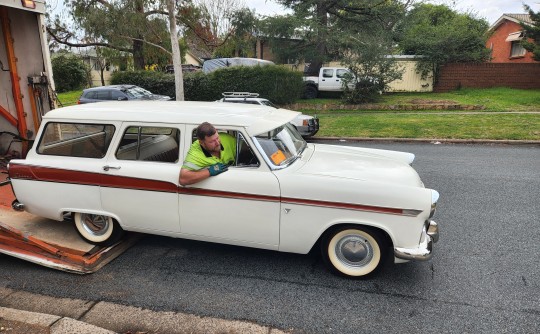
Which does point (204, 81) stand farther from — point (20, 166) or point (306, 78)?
point (20, 166)

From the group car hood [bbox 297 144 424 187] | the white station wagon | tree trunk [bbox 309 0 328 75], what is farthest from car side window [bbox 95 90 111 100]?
car hood [bbox 297 144 424 187]

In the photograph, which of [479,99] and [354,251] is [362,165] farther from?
[479,99]

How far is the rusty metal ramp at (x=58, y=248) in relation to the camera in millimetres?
3887

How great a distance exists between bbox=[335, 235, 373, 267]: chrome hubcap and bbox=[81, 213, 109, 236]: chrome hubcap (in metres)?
2.61

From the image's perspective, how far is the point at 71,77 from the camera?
100 ft

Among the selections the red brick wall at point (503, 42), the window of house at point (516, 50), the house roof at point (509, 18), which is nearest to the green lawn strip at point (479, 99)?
the window of house at point (516, 50)

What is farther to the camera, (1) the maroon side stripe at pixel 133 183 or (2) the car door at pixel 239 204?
(2) the car door at pixel 239 204

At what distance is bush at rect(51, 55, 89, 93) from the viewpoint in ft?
98.5

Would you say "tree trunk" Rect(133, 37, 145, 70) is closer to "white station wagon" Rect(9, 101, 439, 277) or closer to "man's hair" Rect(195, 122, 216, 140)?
"white station wagon" Rect(9, 101, 439, 277)

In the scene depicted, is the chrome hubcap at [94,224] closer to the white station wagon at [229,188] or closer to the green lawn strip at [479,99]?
the white station wagon at [229,188]

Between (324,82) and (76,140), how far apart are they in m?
17.0

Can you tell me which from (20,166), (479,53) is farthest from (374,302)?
(479,53)

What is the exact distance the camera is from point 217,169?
144 inches

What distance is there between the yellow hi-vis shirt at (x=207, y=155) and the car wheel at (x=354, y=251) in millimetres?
1263
